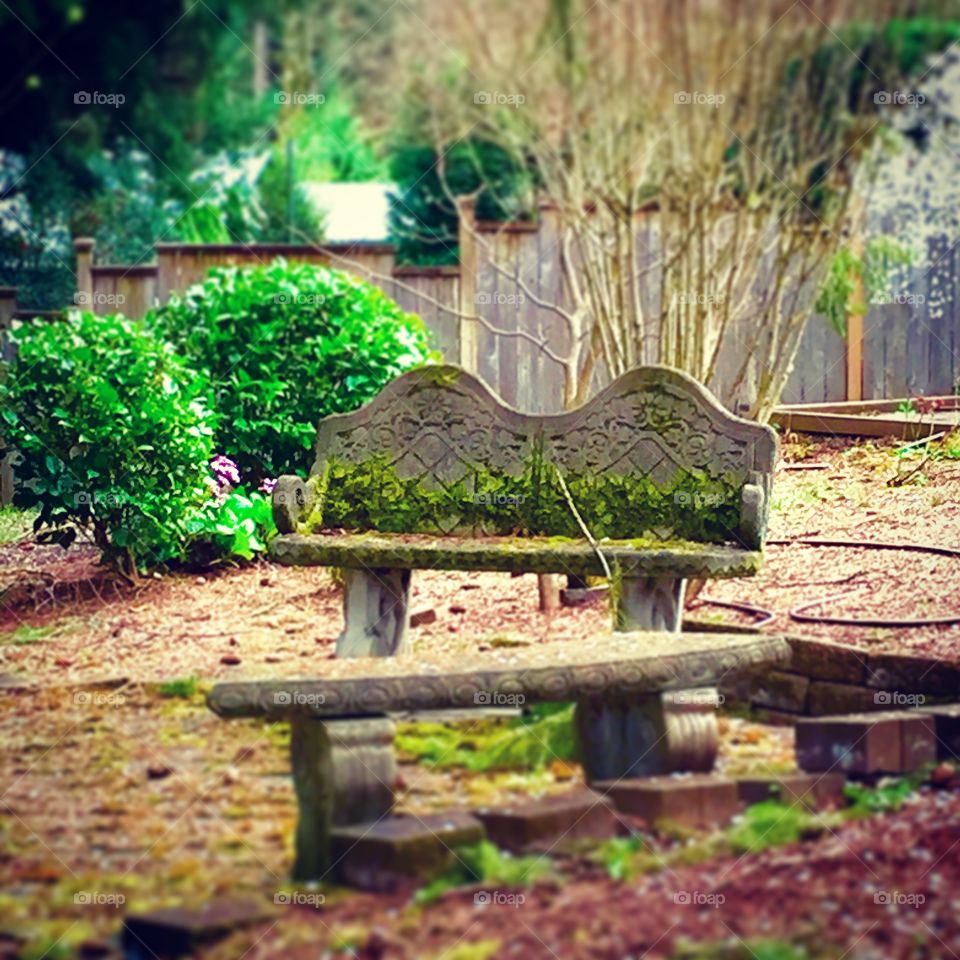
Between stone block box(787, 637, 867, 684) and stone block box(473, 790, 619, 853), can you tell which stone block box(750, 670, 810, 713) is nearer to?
stone block box(787, 637, 867, 684)

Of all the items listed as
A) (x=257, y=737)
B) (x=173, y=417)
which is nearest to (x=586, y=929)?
(x=257, y=737)

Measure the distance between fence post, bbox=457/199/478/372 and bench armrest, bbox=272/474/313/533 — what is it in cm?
465

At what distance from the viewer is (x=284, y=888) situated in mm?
3650

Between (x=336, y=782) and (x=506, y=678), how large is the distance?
58 centimetres

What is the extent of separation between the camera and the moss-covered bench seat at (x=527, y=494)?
5891 mm

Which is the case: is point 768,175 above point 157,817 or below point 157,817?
above

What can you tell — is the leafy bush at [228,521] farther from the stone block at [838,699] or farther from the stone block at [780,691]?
the stone block at [838,699]

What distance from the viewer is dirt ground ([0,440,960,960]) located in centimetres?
328

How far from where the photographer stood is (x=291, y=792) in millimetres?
4445

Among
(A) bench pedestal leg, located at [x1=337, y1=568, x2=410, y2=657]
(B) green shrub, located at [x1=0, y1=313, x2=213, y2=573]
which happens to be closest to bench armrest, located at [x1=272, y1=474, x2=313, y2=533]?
(A) bench pedestal leg, located at [x1=337, y1=568, x2=410, y2=657]

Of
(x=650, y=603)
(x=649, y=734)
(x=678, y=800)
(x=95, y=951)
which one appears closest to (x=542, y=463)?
(x=650, y=603)

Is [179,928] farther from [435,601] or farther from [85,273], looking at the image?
[85,273]

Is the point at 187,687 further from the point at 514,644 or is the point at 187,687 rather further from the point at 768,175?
the point at 768,175

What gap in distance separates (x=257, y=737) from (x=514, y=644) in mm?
1567
